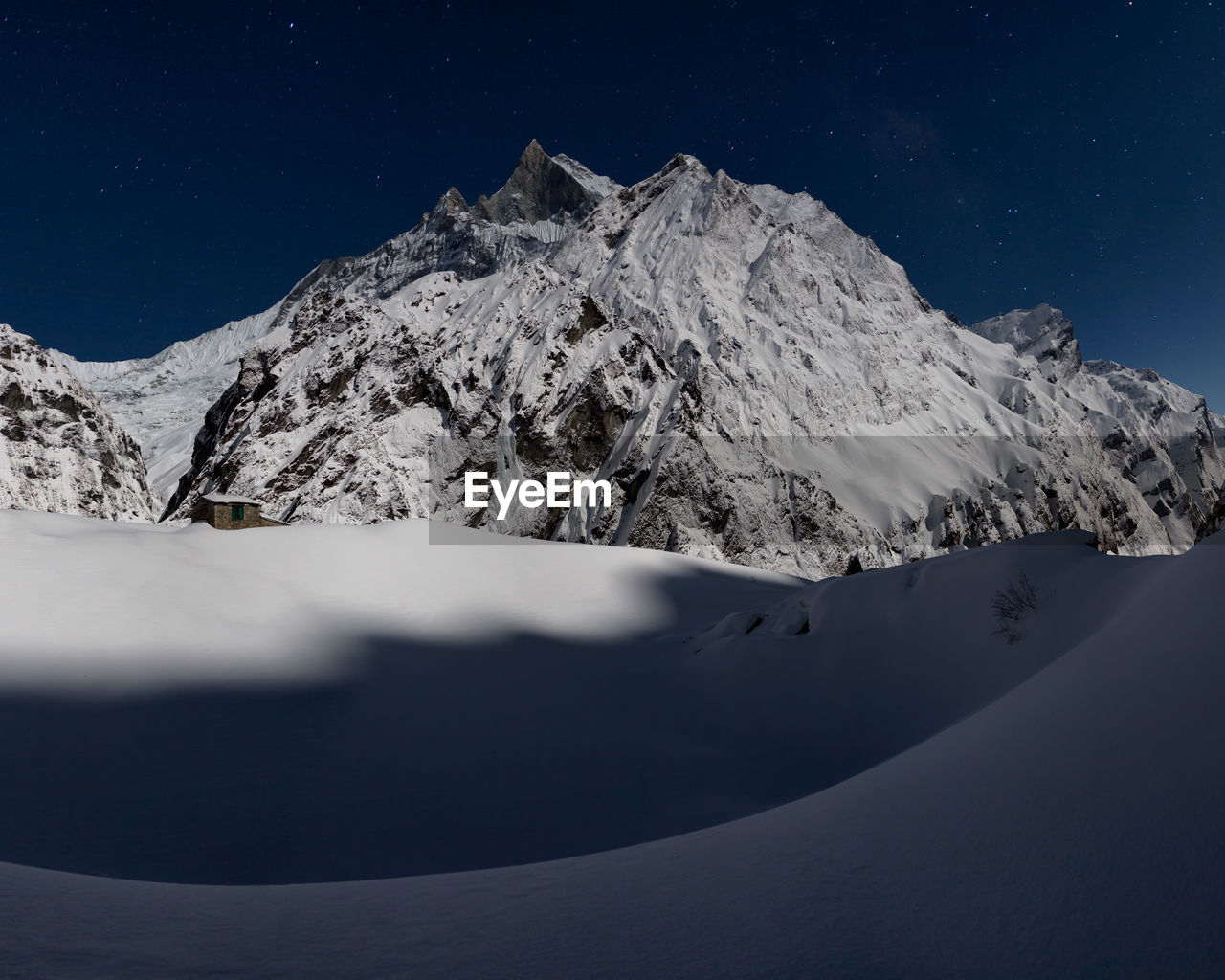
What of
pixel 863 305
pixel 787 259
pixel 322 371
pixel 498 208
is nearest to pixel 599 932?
pixel 322 371

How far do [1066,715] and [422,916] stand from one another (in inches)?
155

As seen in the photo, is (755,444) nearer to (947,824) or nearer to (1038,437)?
(1038,437)

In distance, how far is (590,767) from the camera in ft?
31.3

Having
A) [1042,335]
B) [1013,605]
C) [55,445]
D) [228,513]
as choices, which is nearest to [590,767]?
[1013,605]

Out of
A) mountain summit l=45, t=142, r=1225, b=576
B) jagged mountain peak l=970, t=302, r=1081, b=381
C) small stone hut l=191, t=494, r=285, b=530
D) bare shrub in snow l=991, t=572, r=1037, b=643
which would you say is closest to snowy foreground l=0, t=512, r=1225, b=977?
bare shrub in snow l=991, t=572, r=1037, b=643

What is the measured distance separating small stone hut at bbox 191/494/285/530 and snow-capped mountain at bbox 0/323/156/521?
59.2 meters

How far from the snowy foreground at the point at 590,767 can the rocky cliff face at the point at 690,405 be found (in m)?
59.3

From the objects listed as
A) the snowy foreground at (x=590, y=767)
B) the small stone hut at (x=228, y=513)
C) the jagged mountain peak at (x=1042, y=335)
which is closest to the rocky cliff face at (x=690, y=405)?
the jagged mountain peak at (x=1042, y=335)

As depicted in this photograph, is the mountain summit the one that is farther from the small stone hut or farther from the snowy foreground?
the snowy foreground

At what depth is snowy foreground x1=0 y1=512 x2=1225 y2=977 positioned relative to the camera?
7.87ft

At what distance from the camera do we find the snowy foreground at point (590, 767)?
2398 mm

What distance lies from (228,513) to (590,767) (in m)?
28.7

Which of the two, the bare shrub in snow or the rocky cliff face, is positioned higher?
the rocky cliff face

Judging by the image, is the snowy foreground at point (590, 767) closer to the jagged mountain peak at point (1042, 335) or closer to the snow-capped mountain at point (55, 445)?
the snow-capped mountain at point (55, 445)
